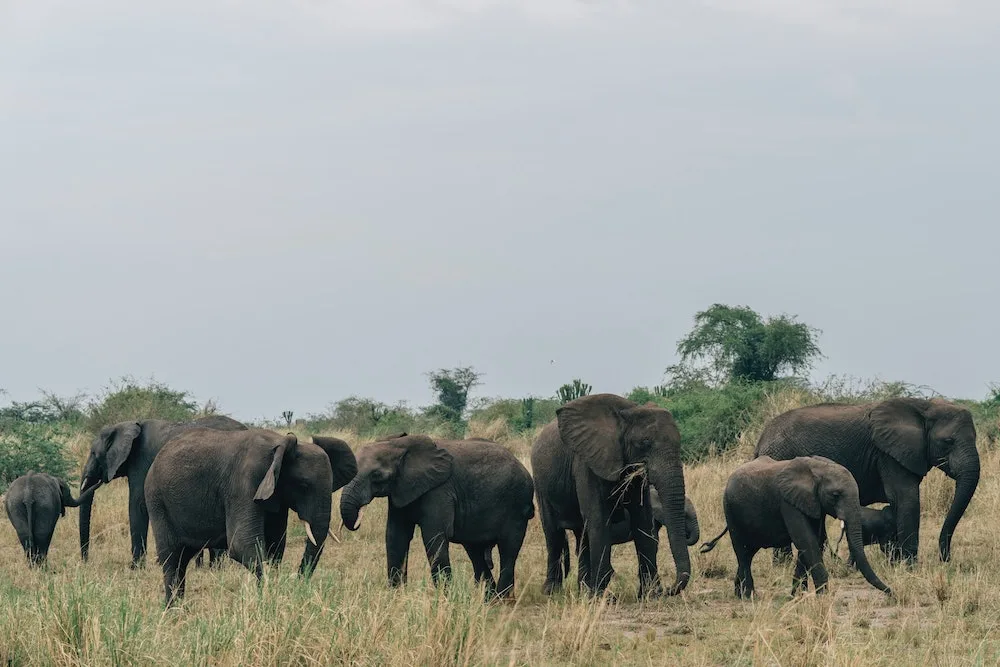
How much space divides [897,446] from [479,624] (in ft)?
22.3

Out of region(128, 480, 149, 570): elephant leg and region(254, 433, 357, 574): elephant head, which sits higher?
region(254, 433, 357, 574): elephant head

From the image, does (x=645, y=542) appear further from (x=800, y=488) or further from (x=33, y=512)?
(x=33, y=512)

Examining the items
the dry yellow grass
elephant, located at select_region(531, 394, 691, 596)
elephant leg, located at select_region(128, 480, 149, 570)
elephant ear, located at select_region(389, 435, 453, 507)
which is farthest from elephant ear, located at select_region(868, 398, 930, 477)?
elephant leg, located at select_region(128, 480, 149, 570)

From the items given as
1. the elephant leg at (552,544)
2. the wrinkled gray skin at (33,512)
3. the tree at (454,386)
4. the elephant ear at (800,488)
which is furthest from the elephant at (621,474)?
the tree at (454,386)

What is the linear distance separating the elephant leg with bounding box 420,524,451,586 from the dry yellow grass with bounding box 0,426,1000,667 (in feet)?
2.05

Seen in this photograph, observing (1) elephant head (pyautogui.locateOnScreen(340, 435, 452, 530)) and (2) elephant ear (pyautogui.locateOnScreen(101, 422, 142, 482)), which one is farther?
(2) elephant ear (pyautogui.locateOnScreen(101, 422, 142, 482))

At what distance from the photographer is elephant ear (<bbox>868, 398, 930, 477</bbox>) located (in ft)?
44.9

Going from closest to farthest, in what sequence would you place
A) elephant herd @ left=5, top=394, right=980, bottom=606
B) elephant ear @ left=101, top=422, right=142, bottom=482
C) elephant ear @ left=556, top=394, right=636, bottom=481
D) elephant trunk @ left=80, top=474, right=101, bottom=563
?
1. elephant herd @ left=5, top=394, right=980, bottom=606
2. elephant ear @ left=556, top=394, right=636, bottom=481
3. elephant ear @ left=101, top=422, right=142, bottom=482
4. elephant trunk @ left=80, top=474, right=101, bottom=563

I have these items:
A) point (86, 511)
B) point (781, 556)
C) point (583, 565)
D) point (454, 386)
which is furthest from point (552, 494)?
point (454, 386)

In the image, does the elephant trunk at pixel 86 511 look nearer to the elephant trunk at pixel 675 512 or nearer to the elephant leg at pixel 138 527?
the elephant leg at pixel 138 527

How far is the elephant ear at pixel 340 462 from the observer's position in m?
11.6

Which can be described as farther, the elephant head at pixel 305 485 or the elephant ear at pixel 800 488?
the elephant ear at pixel 800 488

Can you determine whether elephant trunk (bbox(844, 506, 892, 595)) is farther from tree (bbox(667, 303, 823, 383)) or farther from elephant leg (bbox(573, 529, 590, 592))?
tree (bbox(667, 303, 823, 383))

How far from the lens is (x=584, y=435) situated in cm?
1149
